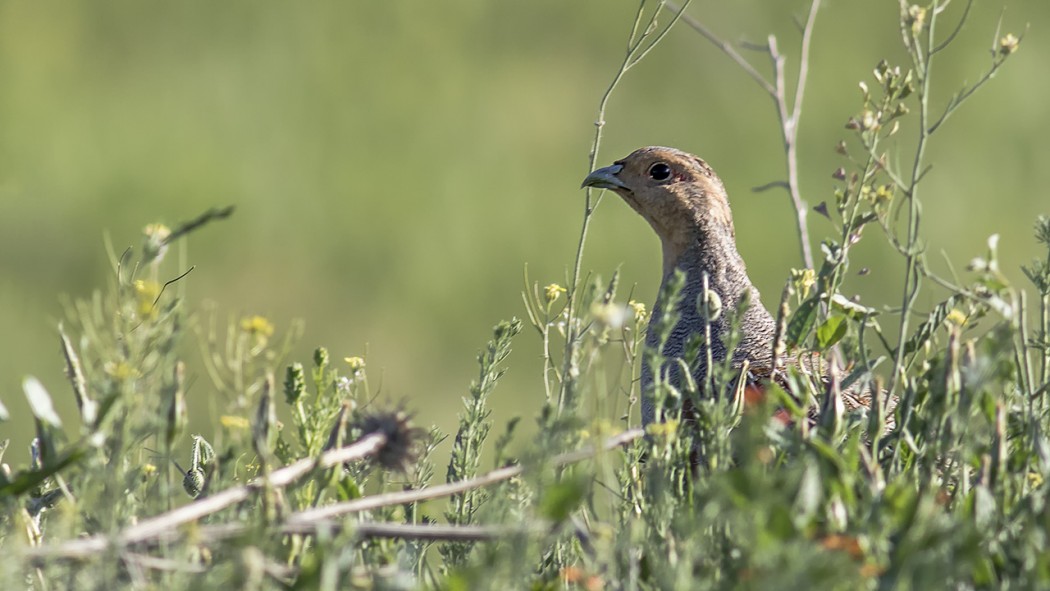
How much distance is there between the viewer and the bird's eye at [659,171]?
4969 millimetres

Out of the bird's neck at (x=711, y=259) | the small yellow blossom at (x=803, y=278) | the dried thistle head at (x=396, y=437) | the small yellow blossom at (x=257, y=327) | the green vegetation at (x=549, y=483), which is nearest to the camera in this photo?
the green vegetation at (x=549, y=483)

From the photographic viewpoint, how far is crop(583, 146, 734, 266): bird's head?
4820 mm

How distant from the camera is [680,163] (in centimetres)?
496

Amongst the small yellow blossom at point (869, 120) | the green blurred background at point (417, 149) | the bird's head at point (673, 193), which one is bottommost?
the small yellow blossom at point (869, 120)

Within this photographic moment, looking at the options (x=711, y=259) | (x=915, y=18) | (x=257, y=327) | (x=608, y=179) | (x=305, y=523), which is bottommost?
(x=305, y=523)

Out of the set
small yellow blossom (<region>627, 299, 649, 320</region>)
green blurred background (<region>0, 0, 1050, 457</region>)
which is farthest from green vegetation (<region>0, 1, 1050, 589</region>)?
green blurred background (<region>0, 0, 1050, 457</region>)

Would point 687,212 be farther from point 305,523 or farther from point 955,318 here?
point 305,523

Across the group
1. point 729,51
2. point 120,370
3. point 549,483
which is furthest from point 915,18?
point 120,370

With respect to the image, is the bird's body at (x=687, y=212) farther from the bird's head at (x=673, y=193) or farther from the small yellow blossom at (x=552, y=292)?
the small yellow blossom at (x=552, y=292)

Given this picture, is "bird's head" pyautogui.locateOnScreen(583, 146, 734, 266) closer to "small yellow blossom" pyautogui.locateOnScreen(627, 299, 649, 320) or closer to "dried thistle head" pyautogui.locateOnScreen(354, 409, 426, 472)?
"small yellow blossom" pyautogui.locateOnScreen(627, 299, 649, 320)

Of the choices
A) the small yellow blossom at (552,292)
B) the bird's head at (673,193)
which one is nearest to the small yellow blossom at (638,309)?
the small yellow blossom at (552,292)

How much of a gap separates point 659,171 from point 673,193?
12cm

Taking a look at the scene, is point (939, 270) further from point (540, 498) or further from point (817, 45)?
point (540, 498)

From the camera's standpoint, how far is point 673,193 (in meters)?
4.90
